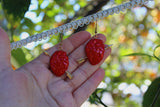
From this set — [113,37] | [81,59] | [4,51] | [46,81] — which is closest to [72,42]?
[81,59]

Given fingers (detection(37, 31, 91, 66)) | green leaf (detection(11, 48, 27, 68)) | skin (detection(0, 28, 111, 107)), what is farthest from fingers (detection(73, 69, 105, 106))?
green leaf (detection(11, 48, 27, 68))

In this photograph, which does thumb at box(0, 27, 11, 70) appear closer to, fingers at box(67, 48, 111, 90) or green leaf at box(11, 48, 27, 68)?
green leaf at box(11, 48, 27, 68)

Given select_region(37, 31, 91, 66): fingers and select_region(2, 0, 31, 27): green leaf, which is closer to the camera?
select_region(2, 0, 31, 27): green leaf

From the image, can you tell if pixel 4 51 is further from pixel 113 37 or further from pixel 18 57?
pixel 113 37

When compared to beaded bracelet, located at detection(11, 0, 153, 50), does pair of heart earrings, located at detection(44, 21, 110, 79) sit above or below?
below

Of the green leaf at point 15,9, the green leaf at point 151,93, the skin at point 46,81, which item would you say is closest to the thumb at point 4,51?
the skin at point 46,81

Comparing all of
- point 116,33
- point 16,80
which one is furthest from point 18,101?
point 116,33

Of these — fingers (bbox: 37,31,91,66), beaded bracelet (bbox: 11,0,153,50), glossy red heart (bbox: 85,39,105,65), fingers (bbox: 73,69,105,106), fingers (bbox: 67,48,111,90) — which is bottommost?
fingers (bbox: 73,69,105,106)
